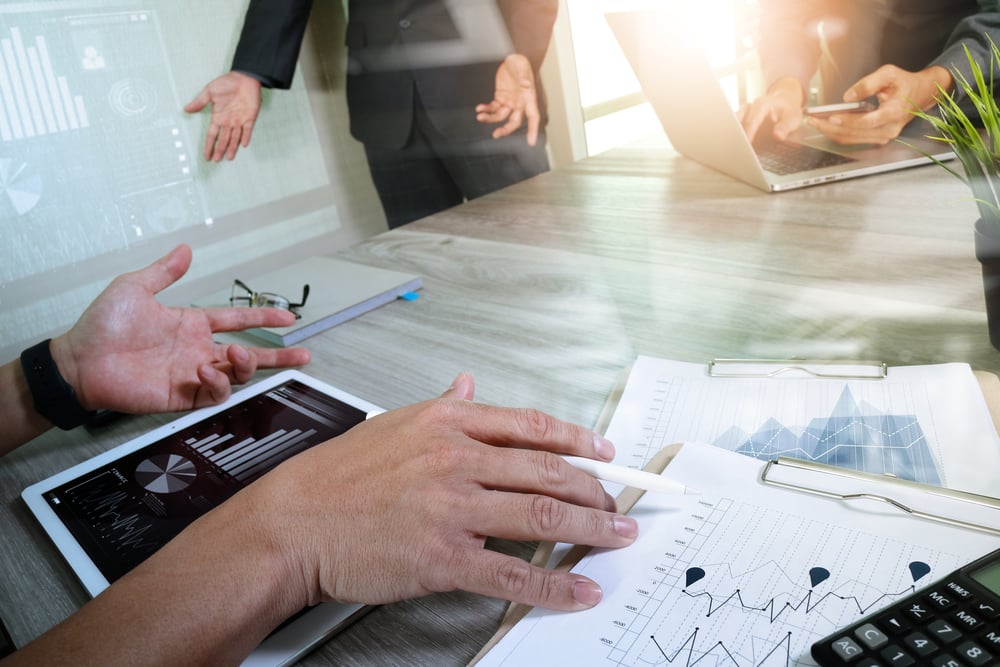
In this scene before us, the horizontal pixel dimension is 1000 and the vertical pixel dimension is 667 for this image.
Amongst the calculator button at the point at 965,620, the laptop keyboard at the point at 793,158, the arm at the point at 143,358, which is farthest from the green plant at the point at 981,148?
the arm at the point at 143,358

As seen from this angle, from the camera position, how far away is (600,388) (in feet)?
2.21

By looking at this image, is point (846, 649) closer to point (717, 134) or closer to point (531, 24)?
point (717, 134)

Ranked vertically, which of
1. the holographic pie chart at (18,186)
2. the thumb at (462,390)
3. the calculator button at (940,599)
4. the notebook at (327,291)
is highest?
the holographic pie chart at (18,186)

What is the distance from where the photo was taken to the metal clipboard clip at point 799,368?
23.6 inches

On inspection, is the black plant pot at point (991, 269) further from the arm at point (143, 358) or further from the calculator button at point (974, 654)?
the arm at point (143, 358)

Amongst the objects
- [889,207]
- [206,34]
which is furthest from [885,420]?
[206,34]

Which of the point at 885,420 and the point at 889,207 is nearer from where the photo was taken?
the point at 885,420

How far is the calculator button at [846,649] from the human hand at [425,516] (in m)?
0.13

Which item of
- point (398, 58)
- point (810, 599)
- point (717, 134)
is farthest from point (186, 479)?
point (398, 58)

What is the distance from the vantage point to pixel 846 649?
13.0 inches

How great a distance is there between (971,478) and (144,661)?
529 mm

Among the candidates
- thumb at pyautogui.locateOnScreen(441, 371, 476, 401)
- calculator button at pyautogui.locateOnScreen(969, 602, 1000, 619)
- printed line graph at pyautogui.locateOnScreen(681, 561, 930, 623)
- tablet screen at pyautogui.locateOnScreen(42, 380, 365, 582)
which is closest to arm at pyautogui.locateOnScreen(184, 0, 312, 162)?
tablet screen at pyautogui.locateOnScreen(42, 380, 365, 582)

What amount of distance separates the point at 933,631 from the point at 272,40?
5.41 ft

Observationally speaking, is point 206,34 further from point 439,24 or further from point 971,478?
point 971,478
